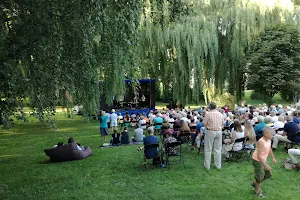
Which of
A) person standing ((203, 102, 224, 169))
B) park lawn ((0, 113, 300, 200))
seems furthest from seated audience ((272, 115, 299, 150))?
person standing ((203, 102, 224, 169))

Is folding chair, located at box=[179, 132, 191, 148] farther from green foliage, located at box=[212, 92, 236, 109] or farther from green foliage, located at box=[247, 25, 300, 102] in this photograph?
green foliage, located at box=[247, 25, 300, 102]

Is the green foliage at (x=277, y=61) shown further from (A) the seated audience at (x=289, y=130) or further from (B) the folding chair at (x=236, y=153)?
(B) the folding chair at (x=236, y=153)

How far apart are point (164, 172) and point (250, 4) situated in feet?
54.7

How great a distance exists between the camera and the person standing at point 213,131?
24.1 ft

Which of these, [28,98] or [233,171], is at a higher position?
[28,98]

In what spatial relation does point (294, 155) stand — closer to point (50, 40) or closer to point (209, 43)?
point (50, 40)

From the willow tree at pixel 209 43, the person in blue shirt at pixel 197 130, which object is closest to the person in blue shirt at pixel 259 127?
the person in blue shirt at pixel 197 130

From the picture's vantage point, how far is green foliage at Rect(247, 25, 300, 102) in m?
18.9

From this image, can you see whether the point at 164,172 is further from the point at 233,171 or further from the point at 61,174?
the point at 61,174

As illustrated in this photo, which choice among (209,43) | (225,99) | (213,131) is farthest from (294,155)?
(225,99)

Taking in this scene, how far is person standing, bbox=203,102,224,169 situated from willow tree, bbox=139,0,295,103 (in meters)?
12.0

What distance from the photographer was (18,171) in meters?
8.65

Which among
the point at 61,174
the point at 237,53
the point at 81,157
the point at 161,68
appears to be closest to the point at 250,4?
the point at 237,53

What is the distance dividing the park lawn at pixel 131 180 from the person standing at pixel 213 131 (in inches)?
13.0
